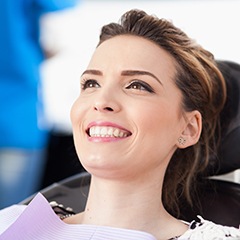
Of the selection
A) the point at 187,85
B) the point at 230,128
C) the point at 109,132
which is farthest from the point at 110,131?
the point at 230,128

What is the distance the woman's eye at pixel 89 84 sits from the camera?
1.44m

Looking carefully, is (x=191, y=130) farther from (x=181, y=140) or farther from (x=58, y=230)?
(x=58, y=230)

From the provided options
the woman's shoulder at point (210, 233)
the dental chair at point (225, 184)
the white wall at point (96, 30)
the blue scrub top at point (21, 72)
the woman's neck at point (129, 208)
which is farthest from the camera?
the white wall at point (96, 30)

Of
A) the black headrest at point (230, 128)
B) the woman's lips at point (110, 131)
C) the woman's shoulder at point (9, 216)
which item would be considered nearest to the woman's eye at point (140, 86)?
the woman's lips at point (110, 131)

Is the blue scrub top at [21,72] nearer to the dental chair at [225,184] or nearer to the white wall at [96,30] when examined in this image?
the white wall at [96,30]

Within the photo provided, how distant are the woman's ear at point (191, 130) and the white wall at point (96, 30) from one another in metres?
1.58

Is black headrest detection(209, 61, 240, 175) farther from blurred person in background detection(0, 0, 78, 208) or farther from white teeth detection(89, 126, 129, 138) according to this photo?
blurred person in background detection(0, 0, 78, 208)

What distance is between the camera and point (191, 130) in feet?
4.90

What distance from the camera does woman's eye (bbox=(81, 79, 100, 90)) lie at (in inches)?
56.7

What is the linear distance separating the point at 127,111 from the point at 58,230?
1.01 ft

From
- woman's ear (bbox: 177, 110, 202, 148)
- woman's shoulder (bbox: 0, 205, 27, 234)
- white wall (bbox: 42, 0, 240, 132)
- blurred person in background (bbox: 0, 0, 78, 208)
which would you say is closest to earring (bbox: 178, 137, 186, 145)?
woman's ear (bbox: 177, 110, 202, 148)

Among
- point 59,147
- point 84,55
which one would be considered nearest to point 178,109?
point 59,147

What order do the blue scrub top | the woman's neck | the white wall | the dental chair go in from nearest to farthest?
the woman's neck
the dental chair
the blue scrub top
the white wall

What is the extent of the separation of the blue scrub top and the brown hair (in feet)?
2.50
